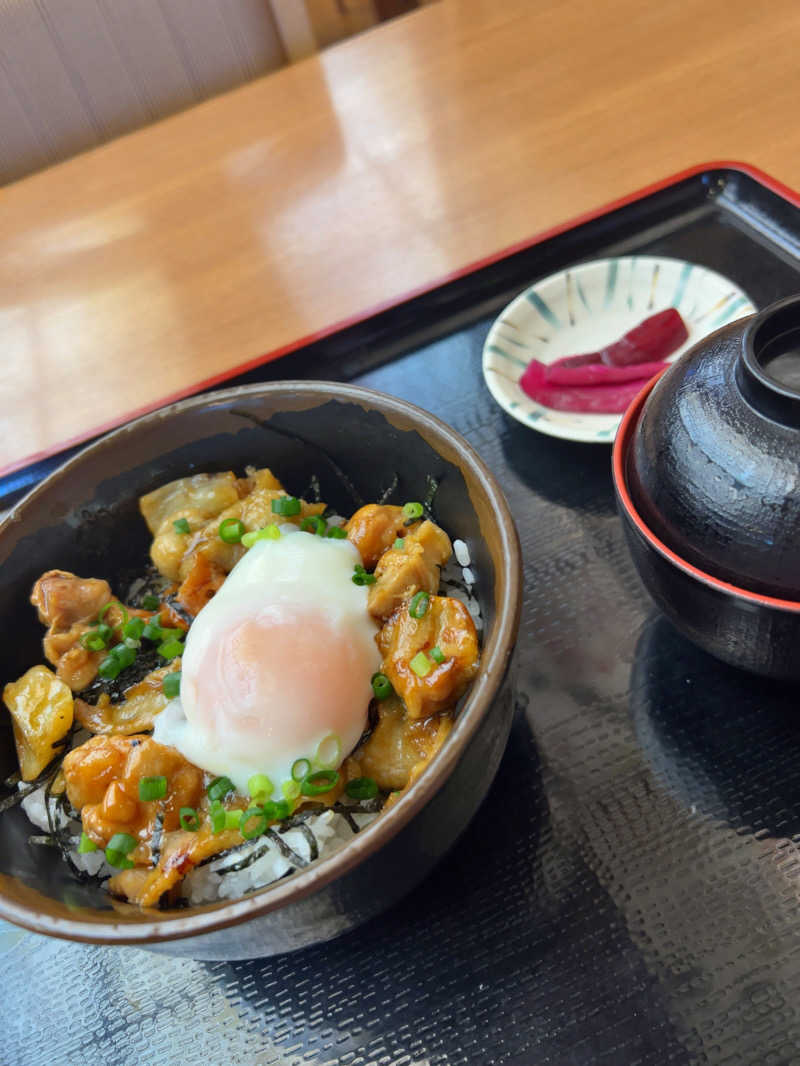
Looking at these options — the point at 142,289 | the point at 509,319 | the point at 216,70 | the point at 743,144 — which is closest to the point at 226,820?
the point at 509,319

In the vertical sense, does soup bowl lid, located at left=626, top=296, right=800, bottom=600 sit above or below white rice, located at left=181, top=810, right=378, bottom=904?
above

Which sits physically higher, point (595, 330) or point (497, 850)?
point (595, 330)

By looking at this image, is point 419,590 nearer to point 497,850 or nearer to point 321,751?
point 321,751

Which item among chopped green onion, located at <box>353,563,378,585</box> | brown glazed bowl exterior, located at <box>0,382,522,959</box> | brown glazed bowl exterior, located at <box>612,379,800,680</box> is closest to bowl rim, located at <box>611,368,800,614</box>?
brown glazed bowl exterior, located at <box>612,379,800,680</box>

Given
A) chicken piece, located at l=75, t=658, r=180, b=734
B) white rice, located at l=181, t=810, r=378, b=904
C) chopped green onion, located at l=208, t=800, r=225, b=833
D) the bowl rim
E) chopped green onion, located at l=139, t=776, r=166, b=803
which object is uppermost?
the bowl rim

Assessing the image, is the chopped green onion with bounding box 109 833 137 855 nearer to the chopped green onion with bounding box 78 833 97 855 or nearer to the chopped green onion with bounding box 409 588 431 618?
the chopped green onion with bounding box 78 833 97 855

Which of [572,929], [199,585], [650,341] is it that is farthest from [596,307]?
[572,929]

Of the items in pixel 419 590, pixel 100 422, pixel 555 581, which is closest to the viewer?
pixel 419 590

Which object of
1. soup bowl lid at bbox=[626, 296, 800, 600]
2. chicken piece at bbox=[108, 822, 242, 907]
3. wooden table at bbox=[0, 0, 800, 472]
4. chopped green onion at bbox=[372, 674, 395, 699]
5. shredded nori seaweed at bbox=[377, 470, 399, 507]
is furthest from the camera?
wooden table at bbox=[0, 0, 800, 472]

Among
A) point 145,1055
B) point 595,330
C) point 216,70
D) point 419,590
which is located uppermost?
point 216,70
